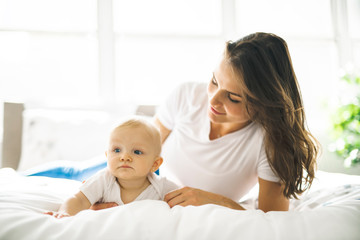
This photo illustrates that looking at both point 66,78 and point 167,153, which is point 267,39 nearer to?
point 167,153

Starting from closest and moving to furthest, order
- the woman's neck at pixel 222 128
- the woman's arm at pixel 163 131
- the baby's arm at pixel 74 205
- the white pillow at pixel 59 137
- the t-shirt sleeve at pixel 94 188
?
the baby's arm at pixel 74 205
the t-shirt sleeve at pixel 94 188
the woman's neck at pixel 222 128
the woman's arm at pixel 163 131
the white pillow at pixel 59 137

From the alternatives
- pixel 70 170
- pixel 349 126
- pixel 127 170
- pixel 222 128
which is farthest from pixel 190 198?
pixel 349 126

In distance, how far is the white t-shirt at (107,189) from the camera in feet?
3.37

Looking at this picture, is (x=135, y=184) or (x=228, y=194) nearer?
(x=135, y=184)

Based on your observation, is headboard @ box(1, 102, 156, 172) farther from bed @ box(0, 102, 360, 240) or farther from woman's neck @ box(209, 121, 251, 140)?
bed @ box(0, 102, 360, 240)

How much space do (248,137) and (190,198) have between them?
0.41m

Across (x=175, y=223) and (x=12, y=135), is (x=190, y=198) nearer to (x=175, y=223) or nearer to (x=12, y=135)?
(x=175, y=223)

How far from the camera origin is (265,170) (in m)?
1.15

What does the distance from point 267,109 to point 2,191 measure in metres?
0.91

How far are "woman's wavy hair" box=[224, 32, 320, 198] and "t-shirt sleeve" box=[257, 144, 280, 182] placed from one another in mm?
27

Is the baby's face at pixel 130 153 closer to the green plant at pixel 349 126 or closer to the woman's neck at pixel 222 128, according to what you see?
the woman's neck at pixel 222 128

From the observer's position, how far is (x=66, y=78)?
108 inches

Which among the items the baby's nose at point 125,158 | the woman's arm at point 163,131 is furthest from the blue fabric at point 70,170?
the baby's nose at point 125,158

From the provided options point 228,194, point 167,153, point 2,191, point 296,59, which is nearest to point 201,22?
point 296,59
